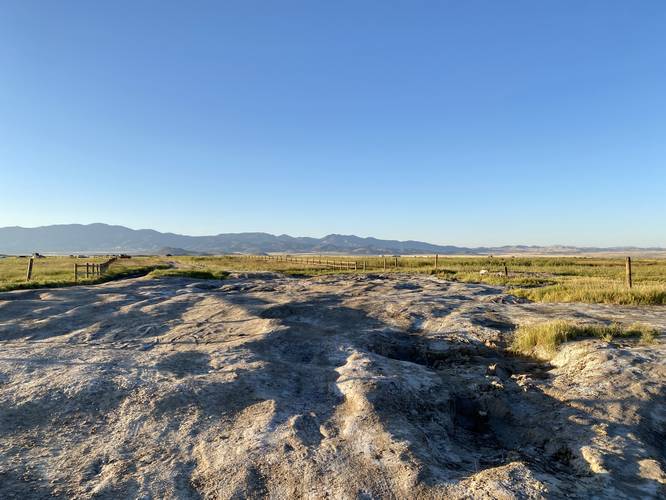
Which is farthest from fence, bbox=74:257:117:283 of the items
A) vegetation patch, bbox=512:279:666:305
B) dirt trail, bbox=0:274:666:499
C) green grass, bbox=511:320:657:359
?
vegetation patch, bbox=512:279:666:305

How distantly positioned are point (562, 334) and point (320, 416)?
6882 millimetres

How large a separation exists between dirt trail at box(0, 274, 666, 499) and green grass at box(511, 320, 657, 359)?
1.74 ft

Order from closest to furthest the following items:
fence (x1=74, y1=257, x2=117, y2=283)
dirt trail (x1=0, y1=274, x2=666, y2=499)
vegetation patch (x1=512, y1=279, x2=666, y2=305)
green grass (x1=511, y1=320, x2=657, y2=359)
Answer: dirt trail (x1=0, y1=274, x2=666, y2=499), green grass (x1=511, y1=320, x2=657, y2=359), vegetation patch (x1=512, y1=279, x2=666, y2=305), fence (x1=74, y1=257, x2=117, y2=283)

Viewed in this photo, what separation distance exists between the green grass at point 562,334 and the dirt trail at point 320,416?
0.53 metres

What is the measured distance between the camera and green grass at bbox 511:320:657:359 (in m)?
9.84

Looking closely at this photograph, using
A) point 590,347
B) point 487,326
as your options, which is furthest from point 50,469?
point 487,326

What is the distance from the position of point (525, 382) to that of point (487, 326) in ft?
13.9

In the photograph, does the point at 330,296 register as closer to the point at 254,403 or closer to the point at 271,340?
the point at 271,340

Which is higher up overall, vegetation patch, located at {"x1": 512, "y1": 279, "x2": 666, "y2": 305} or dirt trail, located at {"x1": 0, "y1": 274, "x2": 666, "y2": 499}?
vegetation patch, located at {"x1": 512, "y1": 279, "x2": 666, "y2": 305}

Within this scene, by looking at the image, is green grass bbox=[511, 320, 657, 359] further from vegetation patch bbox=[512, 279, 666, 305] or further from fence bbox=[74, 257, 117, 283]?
fence bbox=[74, 257, 117, 283]

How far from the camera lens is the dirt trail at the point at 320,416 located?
458 cm

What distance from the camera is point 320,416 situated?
6.10 meters

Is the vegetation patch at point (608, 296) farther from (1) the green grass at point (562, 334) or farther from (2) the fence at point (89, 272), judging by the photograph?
(2) the fence at point (89, 272)

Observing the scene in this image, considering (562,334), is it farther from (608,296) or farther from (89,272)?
(89,272)
